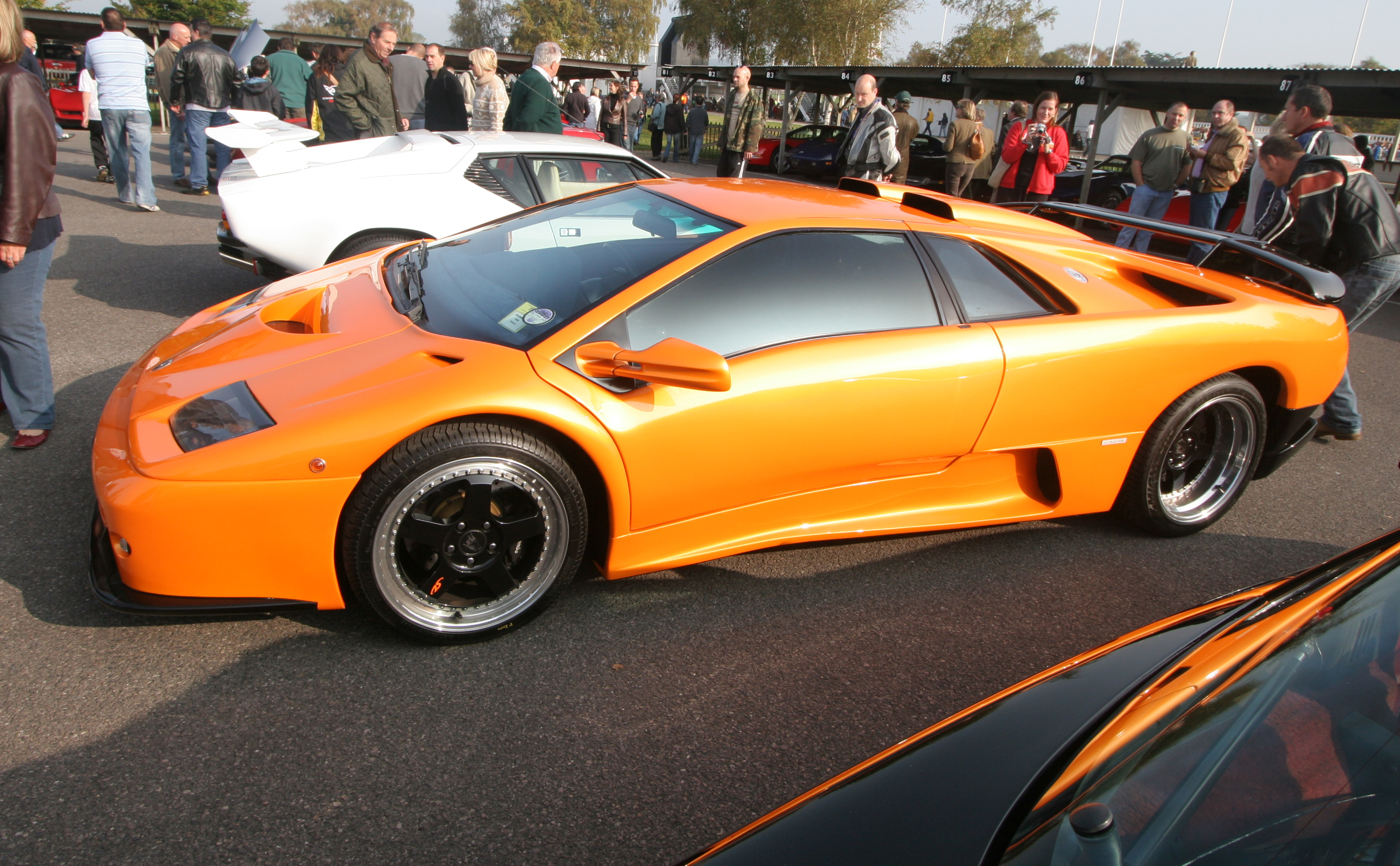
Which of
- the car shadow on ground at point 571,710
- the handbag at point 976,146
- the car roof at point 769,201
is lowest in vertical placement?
the car shadow on ground at point 571,710

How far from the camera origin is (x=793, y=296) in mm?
2734

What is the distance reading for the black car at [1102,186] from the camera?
1603 centimetres

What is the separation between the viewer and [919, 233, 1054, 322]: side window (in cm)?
298

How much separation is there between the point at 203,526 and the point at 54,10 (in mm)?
25884

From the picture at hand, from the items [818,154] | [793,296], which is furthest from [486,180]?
[818,154]

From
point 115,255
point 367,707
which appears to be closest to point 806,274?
point 367,707

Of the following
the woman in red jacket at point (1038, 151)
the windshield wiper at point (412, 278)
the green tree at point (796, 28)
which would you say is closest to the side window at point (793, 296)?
the windshield wiper at point (412, 278)

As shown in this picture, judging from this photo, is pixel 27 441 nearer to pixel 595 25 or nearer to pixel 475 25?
pixel 595 25

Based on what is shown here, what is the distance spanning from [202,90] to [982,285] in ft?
30.0

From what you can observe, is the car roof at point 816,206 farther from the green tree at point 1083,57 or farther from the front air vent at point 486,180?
the green tree at point 1083,57

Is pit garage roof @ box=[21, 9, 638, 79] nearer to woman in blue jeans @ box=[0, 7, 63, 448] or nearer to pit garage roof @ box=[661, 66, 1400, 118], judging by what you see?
pit garage roof @ box=[661, 66, 1400, 118]

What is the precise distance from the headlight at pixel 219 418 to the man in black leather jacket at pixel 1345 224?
459 cm

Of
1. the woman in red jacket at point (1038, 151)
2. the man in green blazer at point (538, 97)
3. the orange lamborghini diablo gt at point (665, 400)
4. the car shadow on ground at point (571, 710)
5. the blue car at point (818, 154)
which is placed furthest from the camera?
the blue car at point (818, 154)

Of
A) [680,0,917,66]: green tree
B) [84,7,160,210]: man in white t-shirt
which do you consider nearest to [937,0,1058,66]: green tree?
[680,0,917,66]: green tree
